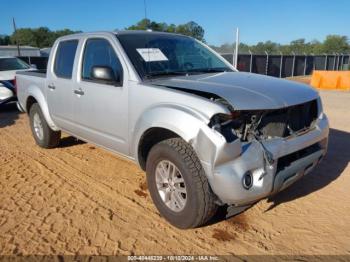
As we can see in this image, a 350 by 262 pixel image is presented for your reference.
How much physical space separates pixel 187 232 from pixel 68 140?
4.28 m

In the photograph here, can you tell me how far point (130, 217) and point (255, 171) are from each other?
1519 millimetres

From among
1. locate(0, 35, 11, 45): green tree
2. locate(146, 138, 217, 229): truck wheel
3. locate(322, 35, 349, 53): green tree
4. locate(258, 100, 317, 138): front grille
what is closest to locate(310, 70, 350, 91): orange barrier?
locate(258, 100, 317, 138): front grille

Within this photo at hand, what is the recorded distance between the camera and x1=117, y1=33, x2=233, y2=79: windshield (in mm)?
4000

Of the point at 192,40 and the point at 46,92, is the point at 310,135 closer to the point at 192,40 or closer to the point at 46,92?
the point at 192,40

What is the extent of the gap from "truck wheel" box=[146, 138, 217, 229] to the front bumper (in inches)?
5.4

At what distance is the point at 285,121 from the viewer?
3324 millimetres

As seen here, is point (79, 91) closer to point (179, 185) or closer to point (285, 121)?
point (179, 185)

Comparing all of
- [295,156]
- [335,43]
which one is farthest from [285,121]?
[335,43]

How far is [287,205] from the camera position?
155 inches

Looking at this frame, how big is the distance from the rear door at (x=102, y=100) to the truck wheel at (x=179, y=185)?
2.24 feet

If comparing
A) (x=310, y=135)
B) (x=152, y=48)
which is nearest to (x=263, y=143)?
(x=310, y=135)

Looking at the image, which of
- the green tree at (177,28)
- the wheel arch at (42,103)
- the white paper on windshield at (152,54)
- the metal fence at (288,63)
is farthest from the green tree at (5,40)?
the white paper on windshield at (152,54)

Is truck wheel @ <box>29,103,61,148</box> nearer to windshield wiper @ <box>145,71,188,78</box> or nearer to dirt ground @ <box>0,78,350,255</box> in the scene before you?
dirt ground @ <box>0,78,350,255</box>

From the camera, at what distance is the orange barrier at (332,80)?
16.7 m
